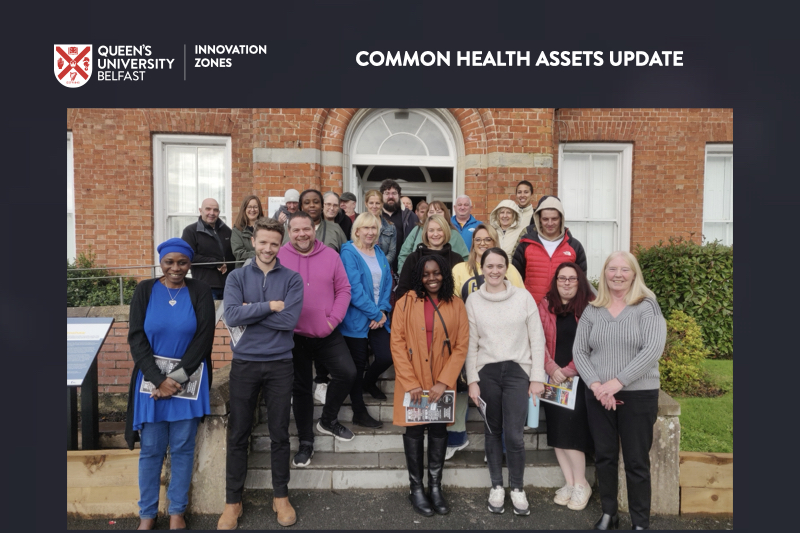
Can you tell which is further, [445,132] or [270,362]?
[445,132]

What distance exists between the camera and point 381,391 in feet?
16.5

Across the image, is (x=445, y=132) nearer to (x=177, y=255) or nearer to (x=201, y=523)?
(x=177, y=255)

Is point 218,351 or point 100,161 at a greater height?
point 100,161

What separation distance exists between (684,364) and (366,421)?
14.0 ft

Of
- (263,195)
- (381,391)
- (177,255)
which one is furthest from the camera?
(263,195)

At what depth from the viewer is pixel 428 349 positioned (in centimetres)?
370

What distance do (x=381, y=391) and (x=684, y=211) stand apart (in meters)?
7.07

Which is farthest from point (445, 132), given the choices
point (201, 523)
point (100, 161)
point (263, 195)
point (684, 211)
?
point (201, 523)

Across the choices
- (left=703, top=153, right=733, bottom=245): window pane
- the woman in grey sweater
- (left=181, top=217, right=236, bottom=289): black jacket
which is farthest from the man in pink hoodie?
(left=703, top=153, right=733, bottom=245): window pane

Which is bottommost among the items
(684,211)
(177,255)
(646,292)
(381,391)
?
(381,391)

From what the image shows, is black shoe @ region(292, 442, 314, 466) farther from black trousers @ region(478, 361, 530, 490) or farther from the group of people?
black trousers @ region(478, 361, 530, 490)

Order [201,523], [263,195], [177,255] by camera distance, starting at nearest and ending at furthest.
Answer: [177,255]
[201,523]
[263,195]

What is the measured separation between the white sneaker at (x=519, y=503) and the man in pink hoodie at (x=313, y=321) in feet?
5.08

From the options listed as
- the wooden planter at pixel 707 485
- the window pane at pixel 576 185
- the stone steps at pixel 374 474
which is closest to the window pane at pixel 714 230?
the window pane at pixel 576 185
